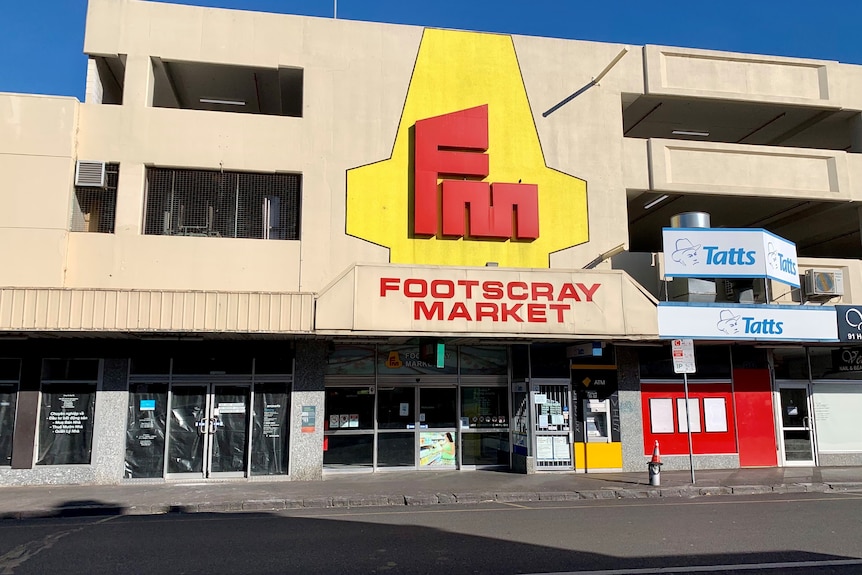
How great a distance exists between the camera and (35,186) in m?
14.5

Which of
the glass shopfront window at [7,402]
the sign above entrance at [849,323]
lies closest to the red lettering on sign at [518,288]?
the sign above entrance at [849,323]

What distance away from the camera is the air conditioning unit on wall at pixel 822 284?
16.7m

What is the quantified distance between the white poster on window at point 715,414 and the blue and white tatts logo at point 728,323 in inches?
110

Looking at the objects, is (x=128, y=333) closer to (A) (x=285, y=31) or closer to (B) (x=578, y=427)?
(A) (x=285, y=31)

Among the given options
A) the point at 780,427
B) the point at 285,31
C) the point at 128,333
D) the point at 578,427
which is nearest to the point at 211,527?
the point at 128,333

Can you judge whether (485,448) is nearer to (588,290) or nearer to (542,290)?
(542,290)

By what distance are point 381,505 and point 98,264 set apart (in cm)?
809

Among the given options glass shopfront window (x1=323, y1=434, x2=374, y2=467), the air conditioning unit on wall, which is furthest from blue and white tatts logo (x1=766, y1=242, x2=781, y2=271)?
glass shopfront window (x1=323, y1=434, x2=374, y2=467)

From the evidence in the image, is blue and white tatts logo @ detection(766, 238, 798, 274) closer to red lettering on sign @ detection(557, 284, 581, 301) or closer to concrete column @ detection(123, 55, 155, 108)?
red lettering on sign @ detection(557, 284, 581, 301)

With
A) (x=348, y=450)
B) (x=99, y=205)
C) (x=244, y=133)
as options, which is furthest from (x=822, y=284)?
(x=99, y=205)

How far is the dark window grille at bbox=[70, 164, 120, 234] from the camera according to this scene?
1503 centimetres

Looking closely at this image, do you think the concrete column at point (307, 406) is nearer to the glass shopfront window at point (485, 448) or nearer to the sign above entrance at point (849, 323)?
the glass shopfront window at point (485, 448)

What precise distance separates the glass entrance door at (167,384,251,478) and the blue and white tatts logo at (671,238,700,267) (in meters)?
10.5

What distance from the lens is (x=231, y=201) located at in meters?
15.6
